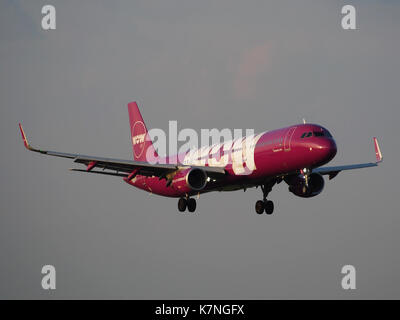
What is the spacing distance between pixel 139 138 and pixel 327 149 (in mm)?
26200

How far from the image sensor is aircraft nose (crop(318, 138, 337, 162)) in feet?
174

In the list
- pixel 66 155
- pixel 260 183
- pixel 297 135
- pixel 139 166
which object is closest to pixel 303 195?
pixel 260 183

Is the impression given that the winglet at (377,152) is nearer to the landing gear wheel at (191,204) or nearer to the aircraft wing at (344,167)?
the aircraft wing at (344,167)

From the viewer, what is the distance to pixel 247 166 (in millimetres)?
56812

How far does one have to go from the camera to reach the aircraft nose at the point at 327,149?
52.9 m

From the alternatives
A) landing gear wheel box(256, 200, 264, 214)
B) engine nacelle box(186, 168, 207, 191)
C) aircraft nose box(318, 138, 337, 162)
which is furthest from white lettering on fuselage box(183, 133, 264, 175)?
landing gear wheel box(256, 200, 264, 214)

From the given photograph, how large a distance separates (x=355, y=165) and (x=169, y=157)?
587 inches

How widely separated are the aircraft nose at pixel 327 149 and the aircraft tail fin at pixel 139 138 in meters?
21.7

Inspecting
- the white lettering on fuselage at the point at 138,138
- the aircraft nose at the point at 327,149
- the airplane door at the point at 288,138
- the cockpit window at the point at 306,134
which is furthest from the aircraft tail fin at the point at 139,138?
the aircraft nose at the point at 327,149

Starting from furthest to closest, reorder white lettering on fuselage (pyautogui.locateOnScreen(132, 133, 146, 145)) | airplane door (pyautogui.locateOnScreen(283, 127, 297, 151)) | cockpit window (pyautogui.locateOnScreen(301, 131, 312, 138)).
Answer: white lettering on fuselage (pyautogui.locateOnScreen(132, 133, 146, 145))
airplane door (pyautogui.locateOnScreen(283, 127, 297, 151))
cockpit window (pyautogui.locateOnScreen(301, 131, 312, 138))

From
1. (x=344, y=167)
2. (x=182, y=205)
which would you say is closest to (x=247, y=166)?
(x=182, y=205)

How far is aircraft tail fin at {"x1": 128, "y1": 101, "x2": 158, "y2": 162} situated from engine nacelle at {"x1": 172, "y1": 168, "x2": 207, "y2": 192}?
12913mm

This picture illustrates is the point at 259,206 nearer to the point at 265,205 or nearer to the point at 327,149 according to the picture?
the point at 265,205

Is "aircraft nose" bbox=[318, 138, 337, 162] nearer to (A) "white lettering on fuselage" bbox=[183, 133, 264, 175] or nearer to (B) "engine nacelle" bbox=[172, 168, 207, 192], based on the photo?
(A) "white lettering on fuselage" bbox=[183, 133, 264, 175]
